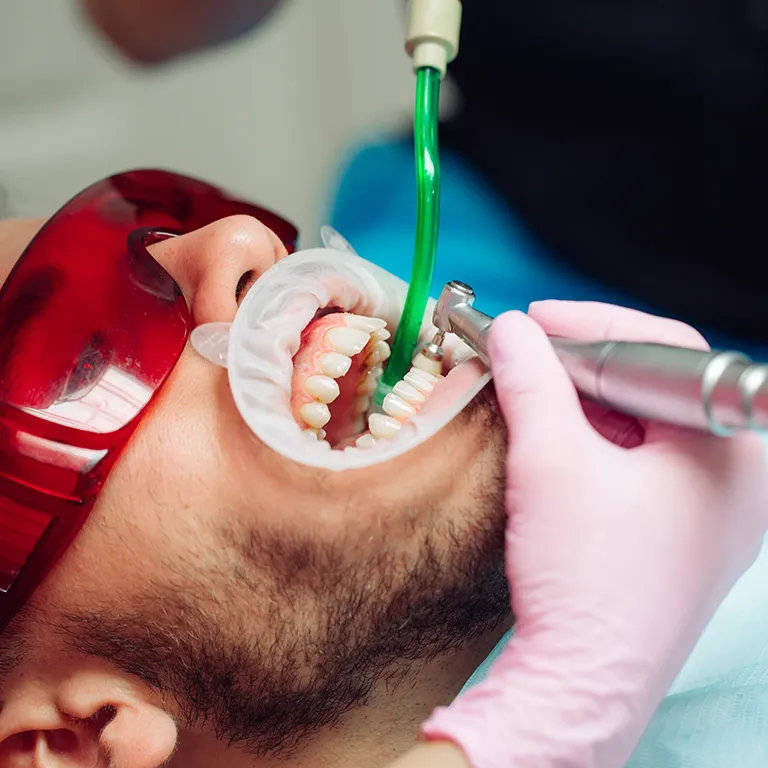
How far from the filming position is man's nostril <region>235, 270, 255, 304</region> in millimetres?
881

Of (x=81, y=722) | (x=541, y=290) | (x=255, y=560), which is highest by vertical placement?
(x=541, y=290)

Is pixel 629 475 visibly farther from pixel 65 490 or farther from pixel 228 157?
pixel 228 157

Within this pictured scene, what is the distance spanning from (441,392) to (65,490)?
1.16ft

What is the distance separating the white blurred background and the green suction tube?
1.81 ft

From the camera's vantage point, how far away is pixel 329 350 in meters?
0.84

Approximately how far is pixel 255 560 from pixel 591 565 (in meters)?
0.30

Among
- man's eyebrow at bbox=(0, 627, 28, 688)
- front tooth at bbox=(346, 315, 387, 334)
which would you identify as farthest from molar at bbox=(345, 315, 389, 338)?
man's eyebrow at bbox=(0, 627, 28, 688)

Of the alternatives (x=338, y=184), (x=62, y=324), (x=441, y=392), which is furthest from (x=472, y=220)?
(x=62, y=324)

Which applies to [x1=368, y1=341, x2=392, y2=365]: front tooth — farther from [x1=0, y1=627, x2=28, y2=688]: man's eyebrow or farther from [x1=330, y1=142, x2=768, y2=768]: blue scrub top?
[x1=0, y1=627, x2=28, y2=688]: man's eyebrow

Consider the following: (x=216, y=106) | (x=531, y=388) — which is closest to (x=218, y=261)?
(x=531, y=388)

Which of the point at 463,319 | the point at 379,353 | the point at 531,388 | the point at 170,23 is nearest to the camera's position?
the point at 531,388

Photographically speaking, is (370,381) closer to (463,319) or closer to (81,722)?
(463,319)

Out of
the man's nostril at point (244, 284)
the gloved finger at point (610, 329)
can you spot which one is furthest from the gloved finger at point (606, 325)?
the man's nostril at point (244, 284)

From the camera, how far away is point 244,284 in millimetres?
891
